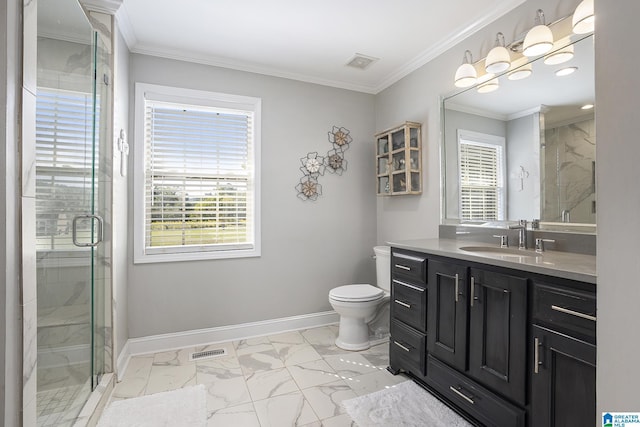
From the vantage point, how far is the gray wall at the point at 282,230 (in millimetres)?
2537

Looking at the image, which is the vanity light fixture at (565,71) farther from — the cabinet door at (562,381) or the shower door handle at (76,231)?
the shower door handle at (76,231)

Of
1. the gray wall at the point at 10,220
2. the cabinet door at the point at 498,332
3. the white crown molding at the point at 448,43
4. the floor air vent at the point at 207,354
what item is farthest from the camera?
the floor air vent at the point at 207,354

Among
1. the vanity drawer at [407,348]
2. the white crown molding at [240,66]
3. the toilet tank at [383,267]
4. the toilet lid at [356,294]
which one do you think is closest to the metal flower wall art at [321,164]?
the white crown molding at [240,66]

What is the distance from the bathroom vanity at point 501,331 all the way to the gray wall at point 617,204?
455 mm

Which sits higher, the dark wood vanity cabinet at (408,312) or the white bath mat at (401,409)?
the dark wood vanity cabinet at (408,312)

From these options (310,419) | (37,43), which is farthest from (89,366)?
(37,43)

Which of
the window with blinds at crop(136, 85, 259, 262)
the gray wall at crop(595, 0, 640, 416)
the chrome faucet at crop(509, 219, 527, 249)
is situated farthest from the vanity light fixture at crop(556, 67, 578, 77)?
the window with blinds at crop(136, 85, 259, 262)

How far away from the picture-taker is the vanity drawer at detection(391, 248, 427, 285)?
74.3 inches

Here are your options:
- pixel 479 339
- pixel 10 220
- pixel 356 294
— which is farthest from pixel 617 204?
pixel 356 294

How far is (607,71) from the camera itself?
74 cm

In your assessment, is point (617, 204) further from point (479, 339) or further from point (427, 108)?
point (427, 108)

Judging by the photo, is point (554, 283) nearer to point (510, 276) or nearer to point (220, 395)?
point (510, 276)

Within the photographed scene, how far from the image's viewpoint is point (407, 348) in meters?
2.02

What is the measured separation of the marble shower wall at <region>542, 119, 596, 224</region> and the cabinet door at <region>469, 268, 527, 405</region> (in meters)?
0.64
